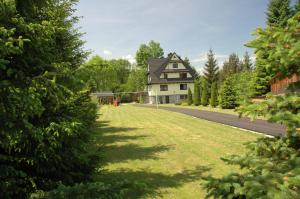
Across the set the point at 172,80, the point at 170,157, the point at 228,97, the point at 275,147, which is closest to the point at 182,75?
the point at 172,80

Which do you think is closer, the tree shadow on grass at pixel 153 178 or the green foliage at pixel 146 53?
the tree shadow on grass at pixel 153 178

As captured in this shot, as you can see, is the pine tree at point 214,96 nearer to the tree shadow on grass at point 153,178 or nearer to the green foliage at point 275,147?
the tree shadow on grass at point 153,178

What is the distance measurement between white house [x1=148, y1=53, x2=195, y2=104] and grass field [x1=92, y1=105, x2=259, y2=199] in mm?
44743

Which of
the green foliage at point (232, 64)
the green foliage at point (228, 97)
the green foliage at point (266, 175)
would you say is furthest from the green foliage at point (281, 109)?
the green foliage at point (232, 64)

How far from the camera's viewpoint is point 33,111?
419 cm

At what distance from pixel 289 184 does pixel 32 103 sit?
10.8ft

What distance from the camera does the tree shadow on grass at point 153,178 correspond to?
304 inches

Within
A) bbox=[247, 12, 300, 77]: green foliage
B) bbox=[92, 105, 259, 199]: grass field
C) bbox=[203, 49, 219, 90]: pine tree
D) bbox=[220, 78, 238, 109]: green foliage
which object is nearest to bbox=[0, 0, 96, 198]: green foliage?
bbox=[92, 105, 259, 199]: grass field

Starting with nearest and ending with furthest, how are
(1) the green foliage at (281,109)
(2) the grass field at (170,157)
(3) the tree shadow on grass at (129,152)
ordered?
(1) the green foliage at (281,109), (2) the grass field at (170,157), (3) the tree shadow on grass at (129,152)

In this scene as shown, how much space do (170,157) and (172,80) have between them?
173 feet

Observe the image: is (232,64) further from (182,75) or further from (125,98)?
(125,98)

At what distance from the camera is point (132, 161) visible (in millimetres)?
11141

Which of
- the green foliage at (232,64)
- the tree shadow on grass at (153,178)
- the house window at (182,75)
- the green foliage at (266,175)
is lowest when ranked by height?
the tree shadow on grass at (153,178)

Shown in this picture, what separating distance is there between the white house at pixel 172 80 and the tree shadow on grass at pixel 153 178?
5356 cm
